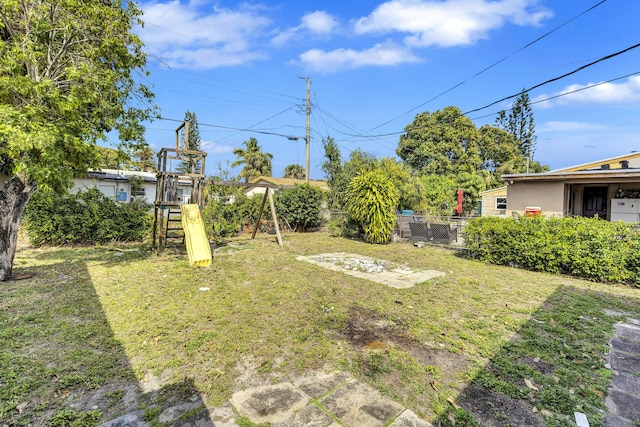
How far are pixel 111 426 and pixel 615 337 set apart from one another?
4.91 m

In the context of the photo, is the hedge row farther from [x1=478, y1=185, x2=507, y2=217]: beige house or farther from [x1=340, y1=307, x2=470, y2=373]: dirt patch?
[x1=478, y1=185, x2=507, y2=217]: beige house

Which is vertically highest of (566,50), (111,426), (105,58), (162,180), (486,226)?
(566,50)

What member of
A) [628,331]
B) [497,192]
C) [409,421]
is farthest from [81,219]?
[497,192]

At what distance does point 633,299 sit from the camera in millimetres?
4723

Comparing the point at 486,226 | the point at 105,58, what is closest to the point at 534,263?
the point at 486,226

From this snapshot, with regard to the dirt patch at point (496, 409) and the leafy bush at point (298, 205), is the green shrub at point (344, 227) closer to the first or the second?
the leafy bush at point (298, 205)

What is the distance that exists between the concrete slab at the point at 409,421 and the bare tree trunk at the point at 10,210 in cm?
653

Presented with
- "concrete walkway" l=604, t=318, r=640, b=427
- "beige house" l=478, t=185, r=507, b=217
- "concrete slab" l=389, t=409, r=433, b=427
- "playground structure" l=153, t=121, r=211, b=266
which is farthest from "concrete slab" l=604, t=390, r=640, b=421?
"beige house" l=478, t=185, r=507, b=217

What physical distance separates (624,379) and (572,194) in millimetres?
11888

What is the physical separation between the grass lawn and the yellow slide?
25.6 inches

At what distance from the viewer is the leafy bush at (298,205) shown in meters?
13.0

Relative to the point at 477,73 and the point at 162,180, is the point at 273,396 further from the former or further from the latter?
the point at 477,73

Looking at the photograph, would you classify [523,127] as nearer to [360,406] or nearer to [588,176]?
[588,176]

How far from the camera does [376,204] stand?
1016cm
